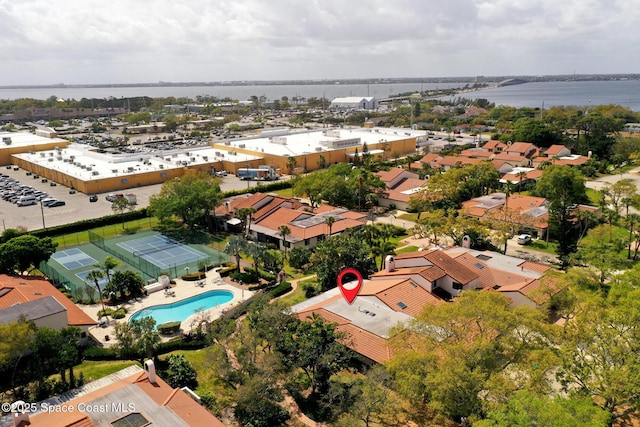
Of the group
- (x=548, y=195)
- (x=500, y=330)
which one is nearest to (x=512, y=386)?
(x=500, y=330)

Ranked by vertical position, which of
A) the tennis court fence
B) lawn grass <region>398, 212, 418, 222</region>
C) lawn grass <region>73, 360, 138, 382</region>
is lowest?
lawn grass <region>73, 360, 138, 382</region>

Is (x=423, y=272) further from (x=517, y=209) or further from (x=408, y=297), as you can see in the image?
(x=517, y=209)

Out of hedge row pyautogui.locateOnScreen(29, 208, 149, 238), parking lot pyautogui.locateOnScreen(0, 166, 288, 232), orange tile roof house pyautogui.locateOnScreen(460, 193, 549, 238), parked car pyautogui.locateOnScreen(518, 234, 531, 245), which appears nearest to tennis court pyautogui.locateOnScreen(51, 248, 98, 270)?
hedge row pyautogui.locateOnScreen(29, 208, 149, 238)

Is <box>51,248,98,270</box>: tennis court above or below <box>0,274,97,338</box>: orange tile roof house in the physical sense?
below

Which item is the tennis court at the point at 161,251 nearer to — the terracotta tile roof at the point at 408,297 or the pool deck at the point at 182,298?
the pool deck at the point at 182,298

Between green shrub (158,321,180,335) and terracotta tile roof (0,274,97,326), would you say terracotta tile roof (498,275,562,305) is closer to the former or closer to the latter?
green shrub (158,321,180,335)

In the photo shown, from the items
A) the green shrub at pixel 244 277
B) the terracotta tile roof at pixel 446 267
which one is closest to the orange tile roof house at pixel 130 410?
the green shrub at pixel 244 277

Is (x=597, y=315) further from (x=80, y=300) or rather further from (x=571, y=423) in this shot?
(x=80, y=300)
